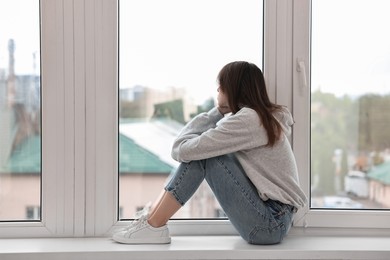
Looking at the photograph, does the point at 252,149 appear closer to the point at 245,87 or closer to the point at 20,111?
the point at 245,87

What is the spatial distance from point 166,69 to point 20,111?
59 centimetres

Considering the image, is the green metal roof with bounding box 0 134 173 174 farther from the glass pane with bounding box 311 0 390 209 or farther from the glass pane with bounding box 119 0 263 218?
the glass pane with bounding box 311 0 390 209

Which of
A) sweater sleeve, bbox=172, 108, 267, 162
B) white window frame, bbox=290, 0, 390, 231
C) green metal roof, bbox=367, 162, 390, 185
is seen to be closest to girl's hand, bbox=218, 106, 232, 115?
sweater sleeve, bbox=172, 108, 267, 162

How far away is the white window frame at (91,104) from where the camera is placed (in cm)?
248

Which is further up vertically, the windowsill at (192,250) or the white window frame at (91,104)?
the white window frame at (91,104)

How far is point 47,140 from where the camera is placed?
2.50 meters

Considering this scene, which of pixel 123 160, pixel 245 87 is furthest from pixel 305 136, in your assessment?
pixel 123 160

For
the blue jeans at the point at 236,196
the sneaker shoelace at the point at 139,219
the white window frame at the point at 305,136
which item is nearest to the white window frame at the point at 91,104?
the white window frame at the point at 305,136

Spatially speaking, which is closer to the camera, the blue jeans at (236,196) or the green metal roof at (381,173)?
the blue jeans at (236,196)

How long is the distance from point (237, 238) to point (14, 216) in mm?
875

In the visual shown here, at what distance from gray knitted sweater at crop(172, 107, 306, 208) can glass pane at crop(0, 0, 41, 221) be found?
584 millimetres

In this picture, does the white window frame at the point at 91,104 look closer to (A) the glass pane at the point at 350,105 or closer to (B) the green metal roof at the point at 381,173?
(A) the glass pane at the point at 350,105

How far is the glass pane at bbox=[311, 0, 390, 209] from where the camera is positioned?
257 cm

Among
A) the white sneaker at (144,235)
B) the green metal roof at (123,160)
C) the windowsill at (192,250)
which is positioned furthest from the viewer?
the green metal roof at (123,160)
